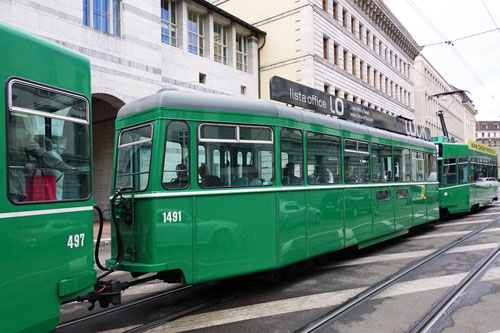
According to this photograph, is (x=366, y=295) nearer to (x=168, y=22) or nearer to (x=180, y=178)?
(x=180, y=178)

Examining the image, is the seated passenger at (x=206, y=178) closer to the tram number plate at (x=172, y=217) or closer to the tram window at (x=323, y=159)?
the tram number plate at (x=172, y=217)

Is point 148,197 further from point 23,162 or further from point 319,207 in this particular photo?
point 319,207

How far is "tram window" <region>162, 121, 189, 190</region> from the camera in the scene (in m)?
5.22

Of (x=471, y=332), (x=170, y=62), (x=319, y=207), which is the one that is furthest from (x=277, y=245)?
(x=170, y=62)

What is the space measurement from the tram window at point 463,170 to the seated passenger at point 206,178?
47.2 ft

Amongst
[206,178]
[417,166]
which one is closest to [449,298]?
[206,178]

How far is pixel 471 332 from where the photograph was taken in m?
4.46

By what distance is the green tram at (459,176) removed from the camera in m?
16.4

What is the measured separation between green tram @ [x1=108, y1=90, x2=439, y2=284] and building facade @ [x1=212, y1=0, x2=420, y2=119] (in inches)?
789

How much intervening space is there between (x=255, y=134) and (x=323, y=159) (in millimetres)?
1836

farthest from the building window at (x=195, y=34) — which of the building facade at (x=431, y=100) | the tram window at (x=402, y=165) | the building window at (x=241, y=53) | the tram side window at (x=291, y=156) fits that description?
the building facade at (x=431, y=100)

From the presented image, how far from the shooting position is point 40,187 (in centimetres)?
371

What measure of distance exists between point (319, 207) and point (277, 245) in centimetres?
137

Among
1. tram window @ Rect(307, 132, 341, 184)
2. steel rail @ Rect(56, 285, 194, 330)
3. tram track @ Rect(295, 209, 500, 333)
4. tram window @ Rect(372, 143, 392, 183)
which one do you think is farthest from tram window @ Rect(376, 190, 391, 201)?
steel rail @ Rect(56, 285, 194, 330)
